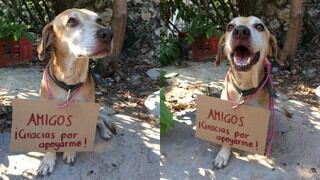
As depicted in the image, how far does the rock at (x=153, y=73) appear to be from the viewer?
2.76m

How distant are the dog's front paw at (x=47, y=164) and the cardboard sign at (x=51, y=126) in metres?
0.07

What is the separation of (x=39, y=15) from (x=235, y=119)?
4.60ft

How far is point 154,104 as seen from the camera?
2402 millimetres

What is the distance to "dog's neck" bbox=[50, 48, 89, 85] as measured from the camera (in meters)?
1.91

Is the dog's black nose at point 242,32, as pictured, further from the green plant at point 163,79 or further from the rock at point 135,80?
the rock at point 135,80

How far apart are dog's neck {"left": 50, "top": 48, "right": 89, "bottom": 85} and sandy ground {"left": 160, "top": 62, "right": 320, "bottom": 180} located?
1.71ft

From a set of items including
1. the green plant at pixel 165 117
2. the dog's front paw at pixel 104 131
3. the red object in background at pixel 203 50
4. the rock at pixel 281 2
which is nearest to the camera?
the green plant at pixel 165 117

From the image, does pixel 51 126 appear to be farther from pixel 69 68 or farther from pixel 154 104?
pixel 154 104

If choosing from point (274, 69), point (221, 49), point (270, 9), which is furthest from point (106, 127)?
point (270, 9)

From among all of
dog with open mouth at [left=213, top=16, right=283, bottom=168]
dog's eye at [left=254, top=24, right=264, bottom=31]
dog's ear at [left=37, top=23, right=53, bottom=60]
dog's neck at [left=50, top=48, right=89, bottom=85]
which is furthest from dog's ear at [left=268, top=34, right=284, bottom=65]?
dog's ear at [left=37, top=23, right=53, bottom=60]

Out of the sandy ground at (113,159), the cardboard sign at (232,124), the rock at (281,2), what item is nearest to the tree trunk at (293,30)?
the rock at (281,2)

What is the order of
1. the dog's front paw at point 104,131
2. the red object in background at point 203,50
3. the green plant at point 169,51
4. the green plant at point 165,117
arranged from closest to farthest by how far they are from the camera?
the green plant at point 165,117 → the dog's front paw at point 104,131 → the red object in background at point 203,50 → the green plant at point 169,51

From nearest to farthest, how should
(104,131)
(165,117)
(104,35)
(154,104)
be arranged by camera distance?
1. (104,35)
2. (165,117)
3. (104,131)
4. (154,104)

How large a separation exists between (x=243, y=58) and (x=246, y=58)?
11 mm
